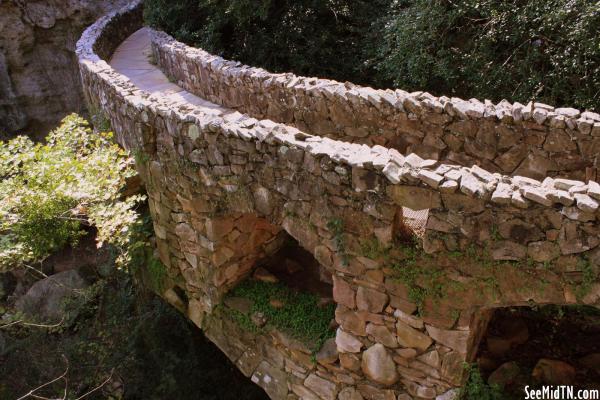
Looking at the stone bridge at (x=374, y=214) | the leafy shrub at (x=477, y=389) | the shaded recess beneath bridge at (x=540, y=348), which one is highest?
the stone bridge at (x=374, y=214)

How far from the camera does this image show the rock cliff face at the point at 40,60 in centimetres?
1733

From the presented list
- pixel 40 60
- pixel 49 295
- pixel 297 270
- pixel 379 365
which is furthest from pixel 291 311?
pixel 40 60

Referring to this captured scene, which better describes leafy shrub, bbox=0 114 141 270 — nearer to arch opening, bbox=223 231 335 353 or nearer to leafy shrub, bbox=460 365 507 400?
arch opening, bbox=223 231 335 353

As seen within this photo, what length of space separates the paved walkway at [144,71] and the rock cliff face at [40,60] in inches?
120

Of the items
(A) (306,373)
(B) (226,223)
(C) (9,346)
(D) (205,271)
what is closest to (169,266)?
(D) (205,271)

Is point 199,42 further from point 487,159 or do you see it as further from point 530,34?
point 487,159

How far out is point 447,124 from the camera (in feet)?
21.1

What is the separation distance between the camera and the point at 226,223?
6363mm

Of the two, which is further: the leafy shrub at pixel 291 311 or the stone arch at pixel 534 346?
the leafy shrub at pixel 291 311

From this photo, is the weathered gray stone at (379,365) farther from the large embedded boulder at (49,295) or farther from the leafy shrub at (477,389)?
the large embedded boulder at (49,295)

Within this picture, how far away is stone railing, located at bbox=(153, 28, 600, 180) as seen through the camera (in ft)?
19.5

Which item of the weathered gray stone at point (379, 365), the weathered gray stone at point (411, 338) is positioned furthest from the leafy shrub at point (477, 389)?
the weathered gray stone at point (379, 365)

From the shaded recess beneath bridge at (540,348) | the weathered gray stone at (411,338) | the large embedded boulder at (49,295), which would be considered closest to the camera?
the weathered gray stone at (411,338)

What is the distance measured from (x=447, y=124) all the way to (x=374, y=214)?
2.46m
